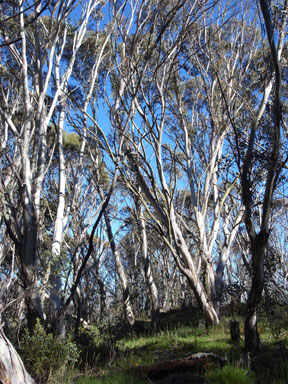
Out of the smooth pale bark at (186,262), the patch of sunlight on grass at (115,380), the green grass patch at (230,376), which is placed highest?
the smooth pale bark at (186,262)

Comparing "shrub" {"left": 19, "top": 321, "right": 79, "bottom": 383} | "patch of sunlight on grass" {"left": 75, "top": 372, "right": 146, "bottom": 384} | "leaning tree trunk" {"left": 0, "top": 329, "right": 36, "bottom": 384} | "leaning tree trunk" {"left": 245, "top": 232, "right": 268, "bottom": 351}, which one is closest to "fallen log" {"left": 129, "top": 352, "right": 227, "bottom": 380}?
"patch of sunlight on grass" {"left": 75, "top": 372, "right": 146, "bottom": 384}

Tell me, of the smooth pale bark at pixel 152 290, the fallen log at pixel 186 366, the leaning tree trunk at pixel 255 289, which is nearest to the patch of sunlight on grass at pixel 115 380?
the fallen log at pixel 186 366

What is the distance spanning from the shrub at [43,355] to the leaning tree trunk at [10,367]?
771 mm

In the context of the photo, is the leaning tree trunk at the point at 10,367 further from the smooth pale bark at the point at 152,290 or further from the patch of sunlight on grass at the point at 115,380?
the smooth pale bark at the point at 152,290

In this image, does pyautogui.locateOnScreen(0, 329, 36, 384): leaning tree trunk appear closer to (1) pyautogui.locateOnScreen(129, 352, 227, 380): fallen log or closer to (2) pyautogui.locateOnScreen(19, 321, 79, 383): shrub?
(2) pyautogui.locateOnScreen(19, 321, 79, 383): shrub

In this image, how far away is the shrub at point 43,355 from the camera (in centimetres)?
423

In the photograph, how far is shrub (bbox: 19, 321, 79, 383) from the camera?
4227 millimetres

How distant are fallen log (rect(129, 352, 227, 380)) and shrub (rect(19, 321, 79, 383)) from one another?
962 millimetres

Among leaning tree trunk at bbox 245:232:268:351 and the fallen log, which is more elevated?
leaning tree trunk at bbox 245:232:268:351

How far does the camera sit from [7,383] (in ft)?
10.4

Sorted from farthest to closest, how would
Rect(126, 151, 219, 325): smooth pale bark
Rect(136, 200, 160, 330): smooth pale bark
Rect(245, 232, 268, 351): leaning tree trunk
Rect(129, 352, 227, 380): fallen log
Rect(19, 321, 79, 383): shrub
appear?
Rect(136, 200, 160, 330): smooth pale bark
Rect(126, 151, 219, 325): smooth pale bark
Rect(245, 232, 268, 351): leaning tree trunk
Rect(19, 321, 79, 383): shrub
Rect(129, 352, 227, 380): fallen log

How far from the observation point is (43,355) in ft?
14.5

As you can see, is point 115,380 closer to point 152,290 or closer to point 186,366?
point 186,366

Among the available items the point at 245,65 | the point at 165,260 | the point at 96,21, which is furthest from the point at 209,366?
the point at 165,260
